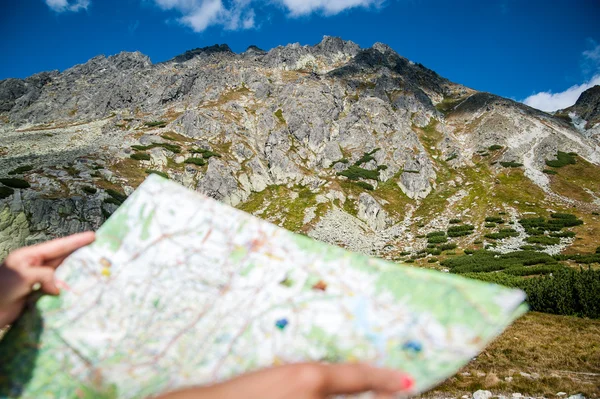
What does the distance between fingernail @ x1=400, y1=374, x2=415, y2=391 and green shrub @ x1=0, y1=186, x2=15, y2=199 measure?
49029mm

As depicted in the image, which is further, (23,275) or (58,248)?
(58,248)

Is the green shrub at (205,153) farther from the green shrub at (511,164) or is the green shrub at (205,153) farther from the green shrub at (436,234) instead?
the green shrub at (511,164)

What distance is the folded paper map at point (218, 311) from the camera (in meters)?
2.06

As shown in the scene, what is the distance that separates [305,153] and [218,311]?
9152 centimetres

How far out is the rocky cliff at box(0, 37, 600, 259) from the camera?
5866cm

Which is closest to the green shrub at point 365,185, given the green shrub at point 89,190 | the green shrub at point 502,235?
the green shrub at point 502,235

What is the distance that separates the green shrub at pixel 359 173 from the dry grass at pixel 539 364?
6483cm

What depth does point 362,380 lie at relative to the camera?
1969 millimetres

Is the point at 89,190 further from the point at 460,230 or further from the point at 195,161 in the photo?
the point at 460,230

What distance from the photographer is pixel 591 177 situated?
81.5m

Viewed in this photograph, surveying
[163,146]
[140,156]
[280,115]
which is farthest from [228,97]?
[140,156]

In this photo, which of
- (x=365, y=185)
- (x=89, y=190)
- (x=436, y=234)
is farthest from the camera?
(x=365, y=185)

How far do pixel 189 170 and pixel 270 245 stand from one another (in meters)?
79.8

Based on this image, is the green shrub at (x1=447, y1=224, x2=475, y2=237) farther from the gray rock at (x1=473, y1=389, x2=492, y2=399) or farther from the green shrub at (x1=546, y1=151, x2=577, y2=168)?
the gray rock at (x1=473, y1=389, x2=492, y2=399)
